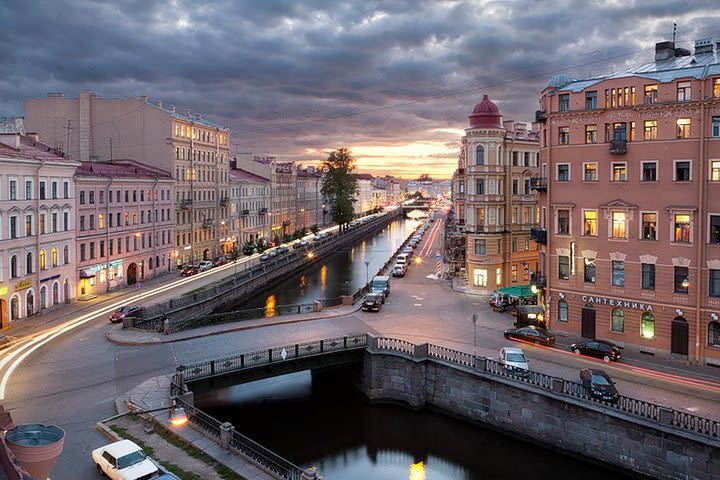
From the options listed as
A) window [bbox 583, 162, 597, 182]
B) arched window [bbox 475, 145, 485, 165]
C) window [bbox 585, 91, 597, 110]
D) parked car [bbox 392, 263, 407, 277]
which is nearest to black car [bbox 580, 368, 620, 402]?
window [bbox 583, 162, 597, 182]

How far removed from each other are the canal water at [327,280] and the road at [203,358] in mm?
19960

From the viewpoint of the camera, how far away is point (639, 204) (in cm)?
3503

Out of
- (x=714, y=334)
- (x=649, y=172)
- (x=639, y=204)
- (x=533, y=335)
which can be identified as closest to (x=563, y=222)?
(x=639, y=204)

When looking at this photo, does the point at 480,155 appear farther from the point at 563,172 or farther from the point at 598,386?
the point at 598,386

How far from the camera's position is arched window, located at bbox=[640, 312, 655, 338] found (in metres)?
34.1

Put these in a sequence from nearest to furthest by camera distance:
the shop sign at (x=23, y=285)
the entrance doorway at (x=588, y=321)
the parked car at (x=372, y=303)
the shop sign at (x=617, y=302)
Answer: the shop sign at (x=617, y=302) < the entrance doorway at (x=588, y=321) < the shop sign at (x=23, y=285) < the parked car at (x=372, y=303)

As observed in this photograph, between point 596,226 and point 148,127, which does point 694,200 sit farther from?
point 148,127

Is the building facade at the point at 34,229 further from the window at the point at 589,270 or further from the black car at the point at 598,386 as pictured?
the window at the point at 589,270

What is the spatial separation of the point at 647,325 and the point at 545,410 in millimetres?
11140

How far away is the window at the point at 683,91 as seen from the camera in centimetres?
3288

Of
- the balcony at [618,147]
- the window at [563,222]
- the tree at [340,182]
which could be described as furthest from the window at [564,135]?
the tree at [340,182]

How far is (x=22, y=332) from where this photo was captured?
39688mm

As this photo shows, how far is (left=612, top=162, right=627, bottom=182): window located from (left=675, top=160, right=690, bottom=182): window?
9.72ft

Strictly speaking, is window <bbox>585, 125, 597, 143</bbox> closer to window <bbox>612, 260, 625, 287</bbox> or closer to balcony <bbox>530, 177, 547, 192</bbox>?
balcony <bbox>530, 177, 547, 192</bbox>
